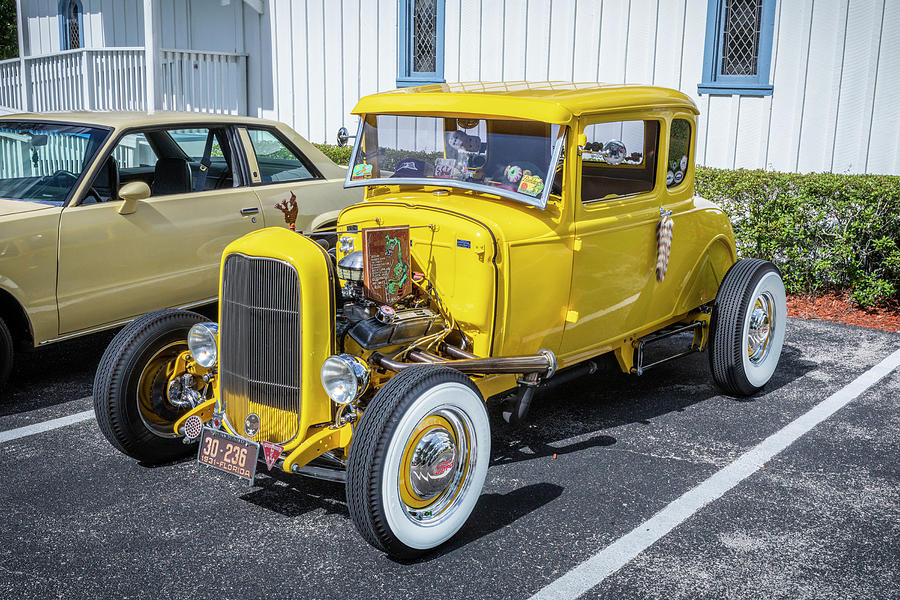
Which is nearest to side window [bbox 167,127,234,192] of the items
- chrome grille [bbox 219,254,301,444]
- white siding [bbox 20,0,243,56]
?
chrome grille [bbox 219,254,301,444]

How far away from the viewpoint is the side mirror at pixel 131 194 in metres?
5.64

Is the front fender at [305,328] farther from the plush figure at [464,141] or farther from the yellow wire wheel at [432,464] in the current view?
the plush figure at [464,141]

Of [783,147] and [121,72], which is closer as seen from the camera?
[783,147]

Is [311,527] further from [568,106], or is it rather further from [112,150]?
[112,150]

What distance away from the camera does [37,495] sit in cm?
418

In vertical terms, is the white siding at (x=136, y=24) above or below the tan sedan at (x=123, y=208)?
above

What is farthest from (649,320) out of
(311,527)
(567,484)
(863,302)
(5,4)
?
(5,4)

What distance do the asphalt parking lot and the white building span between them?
4.47 metres

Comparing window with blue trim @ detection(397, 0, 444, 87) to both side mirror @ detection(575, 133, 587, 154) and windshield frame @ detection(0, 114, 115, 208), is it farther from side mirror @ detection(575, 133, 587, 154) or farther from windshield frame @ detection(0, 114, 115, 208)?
side mirror @ detection(575, 133, 587, 154)

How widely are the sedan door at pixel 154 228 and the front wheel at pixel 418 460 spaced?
292 cm

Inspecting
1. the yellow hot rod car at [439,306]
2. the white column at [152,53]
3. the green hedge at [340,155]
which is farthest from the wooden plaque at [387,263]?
the white column at [152,53]

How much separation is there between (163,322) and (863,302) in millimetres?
6092

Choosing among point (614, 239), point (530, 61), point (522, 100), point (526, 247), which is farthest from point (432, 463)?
point (530, 61)

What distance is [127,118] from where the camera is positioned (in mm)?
6082
